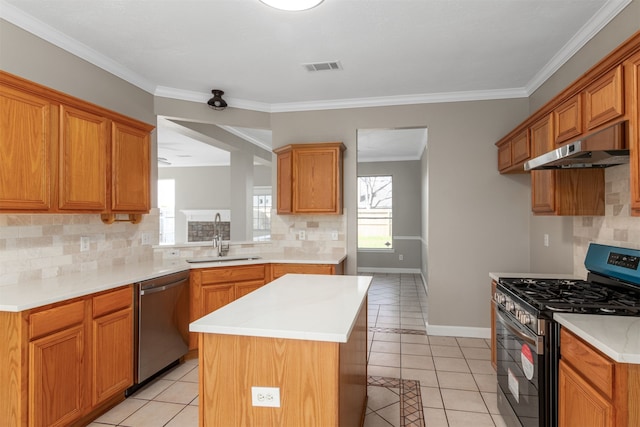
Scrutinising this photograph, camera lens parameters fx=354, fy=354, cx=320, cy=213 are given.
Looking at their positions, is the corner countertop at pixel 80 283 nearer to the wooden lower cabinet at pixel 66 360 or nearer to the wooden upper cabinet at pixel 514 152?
the wooden lower cabinet at pixel 66 360

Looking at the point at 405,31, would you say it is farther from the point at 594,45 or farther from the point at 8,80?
the point at 8,80

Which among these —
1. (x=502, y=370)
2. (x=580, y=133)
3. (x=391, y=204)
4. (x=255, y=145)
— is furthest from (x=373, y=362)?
(x=391, y=204)

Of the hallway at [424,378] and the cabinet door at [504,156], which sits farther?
the cabinet door at [504,156]

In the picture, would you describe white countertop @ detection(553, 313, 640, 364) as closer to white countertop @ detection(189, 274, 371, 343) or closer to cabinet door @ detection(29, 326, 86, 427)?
white countertop @ detection(189, 274, 371, 343)

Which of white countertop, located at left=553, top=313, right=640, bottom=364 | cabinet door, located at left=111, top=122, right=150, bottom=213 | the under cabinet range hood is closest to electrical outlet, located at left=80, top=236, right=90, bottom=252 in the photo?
cabinet door, located at left=111, top=122, right=150, bottom=213

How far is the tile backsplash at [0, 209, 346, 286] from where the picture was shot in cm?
235

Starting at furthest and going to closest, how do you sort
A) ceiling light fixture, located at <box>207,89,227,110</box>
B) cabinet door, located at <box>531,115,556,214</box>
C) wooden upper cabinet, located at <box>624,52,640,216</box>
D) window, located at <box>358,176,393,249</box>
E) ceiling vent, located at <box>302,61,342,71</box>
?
window, located at <box>358,176,393,249</box> → ceiling light fixture, located at <box>207,89,227,110</box> → ceiling vent, located at <box>302,61,342,71</box> → cabinet door, located at <box>531,115,556,214</box> → wooden upper cabinet, located at <box>624,52,640,216</box>

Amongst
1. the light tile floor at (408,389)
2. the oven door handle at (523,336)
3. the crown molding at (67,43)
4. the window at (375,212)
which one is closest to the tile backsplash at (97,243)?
the light tile floor at (408,389)

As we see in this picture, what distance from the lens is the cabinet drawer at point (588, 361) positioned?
1.30m

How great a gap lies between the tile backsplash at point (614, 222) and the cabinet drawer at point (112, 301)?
333 cm

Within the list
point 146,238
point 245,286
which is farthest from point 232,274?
point 146,238

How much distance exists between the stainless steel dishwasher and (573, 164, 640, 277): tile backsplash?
3283mm

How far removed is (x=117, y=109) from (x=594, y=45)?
Result: 3921mm

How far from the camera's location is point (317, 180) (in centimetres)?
398
